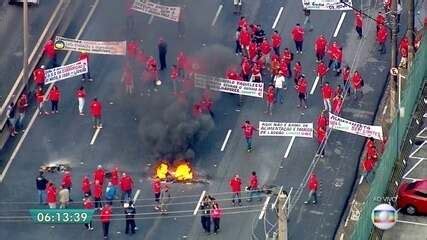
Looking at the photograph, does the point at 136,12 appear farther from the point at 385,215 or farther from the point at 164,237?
the point at 385,215

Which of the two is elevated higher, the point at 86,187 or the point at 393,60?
the point at 393,60

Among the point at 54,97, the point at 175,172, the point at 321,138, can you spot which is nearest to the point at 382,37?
the point at 321,138

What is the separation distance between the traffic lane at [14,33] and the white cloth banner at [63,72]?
2.38 metres

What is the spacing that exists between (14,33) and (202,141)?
35.5 ft

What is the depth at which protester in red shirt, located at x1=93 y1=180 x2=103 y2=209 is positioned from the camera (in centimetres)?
6397

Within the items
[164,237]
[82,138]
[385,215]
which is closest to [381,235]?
[385,215]

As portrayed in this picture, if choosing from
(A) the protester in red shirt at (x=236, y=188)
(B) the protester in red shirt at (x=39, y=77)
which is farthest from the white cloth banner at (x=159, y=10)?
(A) the protester in red shirt at (x=236, y=188)

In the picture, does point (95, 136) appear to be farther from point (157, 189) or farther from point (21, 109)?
point (157, 189)

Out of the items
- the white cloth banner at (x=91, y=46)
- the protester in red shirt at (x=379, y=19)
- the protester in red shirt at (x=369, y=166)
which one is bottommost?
the protester in red shirt at (x=369, y=166)

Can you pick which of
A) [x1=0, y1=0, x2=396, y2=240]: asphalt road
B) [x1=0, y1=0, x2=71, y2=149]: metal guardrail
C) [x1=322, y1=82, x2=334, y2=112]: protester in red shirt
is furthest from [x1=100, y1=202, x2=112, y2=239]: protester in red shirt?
[x1=322, y1=82, x2=334, y2=112]: protester in red shirt

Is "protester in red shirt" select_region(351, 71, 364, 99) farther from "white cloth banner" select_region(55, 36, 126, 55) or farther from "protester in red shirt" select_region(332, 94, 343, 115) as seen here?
"white cloth banner" select_region(55, 36, 126, 55)

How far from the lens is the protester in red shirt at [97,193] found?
6397 cm

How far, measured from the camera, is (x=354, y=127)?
65188mm

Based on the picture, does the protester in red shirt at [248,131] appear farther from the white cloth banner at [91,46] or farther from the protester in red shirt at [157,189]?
the white cloth banner at [91,46]
